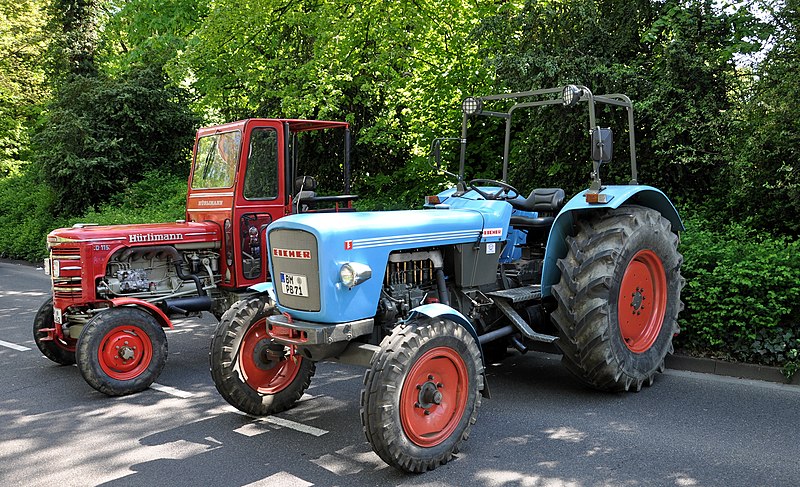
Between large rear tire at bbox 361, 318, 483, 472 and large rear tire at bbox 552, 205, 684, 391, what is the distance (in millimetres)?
1169

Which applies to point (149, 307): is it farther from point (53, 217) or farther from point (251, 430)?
point (53, 217)

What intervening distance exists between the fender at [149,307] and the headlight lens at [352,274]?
2.76 meters

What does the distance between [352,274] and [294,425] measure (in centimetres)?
144

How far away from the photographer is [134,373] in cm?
602

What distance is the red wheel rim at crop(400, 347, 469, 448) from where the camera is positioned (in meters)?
4.04

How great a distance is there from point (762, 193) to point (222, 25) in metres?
9.29

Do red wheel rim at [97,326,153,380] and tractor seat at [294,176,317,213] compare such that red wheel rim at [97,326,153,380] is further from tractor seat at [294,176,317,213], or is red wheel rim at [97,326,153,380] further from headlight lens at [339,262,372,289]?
headlight lens at [339,262,372,289]

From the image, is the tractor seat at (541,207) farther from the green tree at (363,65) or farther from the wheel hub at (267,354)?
the green tree at (363,65)

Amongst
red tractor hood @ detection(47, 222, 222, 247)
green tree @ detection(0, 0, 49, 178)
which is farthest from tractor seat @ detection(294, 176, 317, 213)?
green tree @ detection(0, 0, 49, 178)

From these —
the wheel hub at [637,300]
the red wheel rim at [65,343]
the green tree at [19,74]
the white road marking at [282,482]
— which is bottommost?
the white road marking at [282,482]

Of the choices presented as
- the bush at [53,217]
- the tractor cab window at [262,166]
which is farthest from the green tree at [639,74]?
the bush at [53,217]

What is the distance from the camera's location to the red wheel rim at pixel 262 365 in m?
5.00

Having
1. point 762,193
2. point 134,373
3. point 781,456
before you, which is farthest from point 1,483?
point 762,193

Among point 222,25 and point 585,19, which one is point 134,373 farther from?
point 222,25
